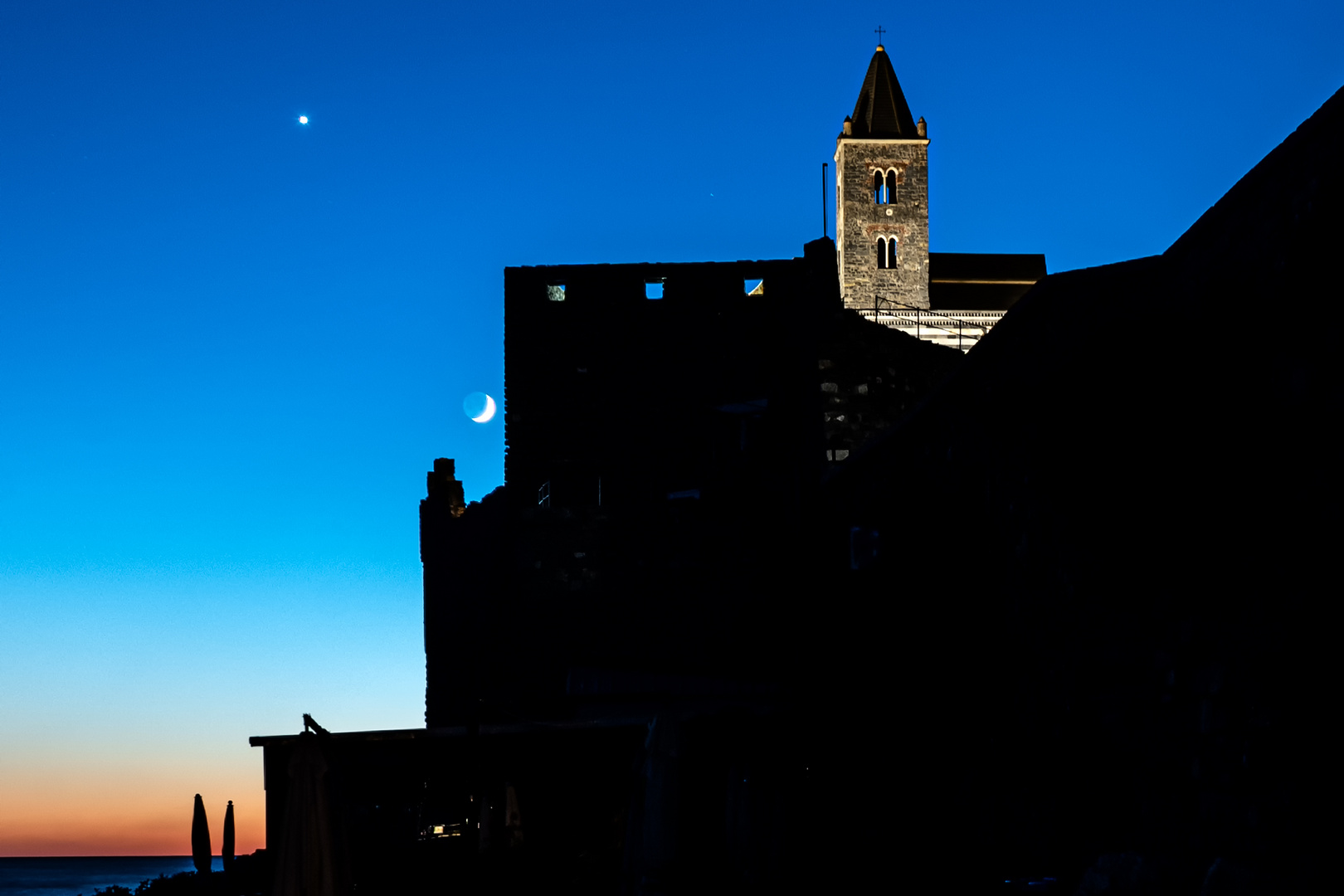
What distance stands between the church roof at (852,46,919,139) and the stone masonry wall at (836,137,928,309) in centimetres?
62

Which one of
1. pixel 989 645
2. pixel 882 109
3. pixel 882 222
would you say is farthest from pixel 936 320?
pixel 989 645

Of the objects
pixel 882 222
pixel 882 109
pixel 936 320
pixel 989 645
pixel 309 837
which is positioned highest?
pixel 882 109

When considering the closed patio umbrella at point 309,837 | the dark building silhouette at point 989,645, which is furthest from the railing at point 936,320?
the closed patio umbrella at point 309,837

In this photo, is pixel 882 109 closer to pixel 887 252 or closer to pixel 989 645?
pixel 887 252

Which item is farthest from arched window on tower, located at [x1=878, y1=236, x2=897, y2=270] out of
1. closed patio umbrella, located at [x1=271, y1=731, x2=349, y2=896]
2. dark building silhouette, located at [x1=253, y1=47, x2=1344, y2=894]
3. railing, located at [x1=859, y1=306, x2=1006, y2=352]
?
closed patio umbrella, located at [x1=271, y1=731, x2=349, y2=896]

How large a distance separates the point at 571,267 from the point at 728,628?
40.0 feet

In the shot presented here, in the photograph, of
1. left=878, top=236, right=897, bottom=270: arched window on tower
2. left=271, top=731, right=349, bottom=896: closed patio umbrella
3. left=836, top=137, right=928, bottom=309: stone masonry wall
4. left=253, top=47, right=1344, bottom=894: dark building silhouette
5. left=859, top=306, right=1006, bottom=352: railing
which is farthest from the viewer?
left=878, top=236, right=897, bottom=270: arched window on tower

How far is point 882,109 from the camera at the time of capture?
6625 cm

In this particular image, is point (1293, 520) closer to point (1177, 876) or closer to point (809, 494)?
point (1177, 876)

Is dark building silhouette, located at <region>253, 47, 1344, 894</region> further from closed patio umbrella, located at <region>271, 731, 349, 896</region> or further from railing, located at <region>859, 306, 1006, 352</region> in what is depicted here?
railing, located at <region>859, 306, 1006, 352</region>

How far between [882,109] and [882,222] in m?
6.18

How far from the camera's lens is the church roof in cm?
6525

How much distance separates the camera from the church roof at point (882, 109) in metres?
65.2

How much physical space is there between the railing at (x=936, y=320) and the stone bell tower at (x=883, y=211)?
2.53ft
